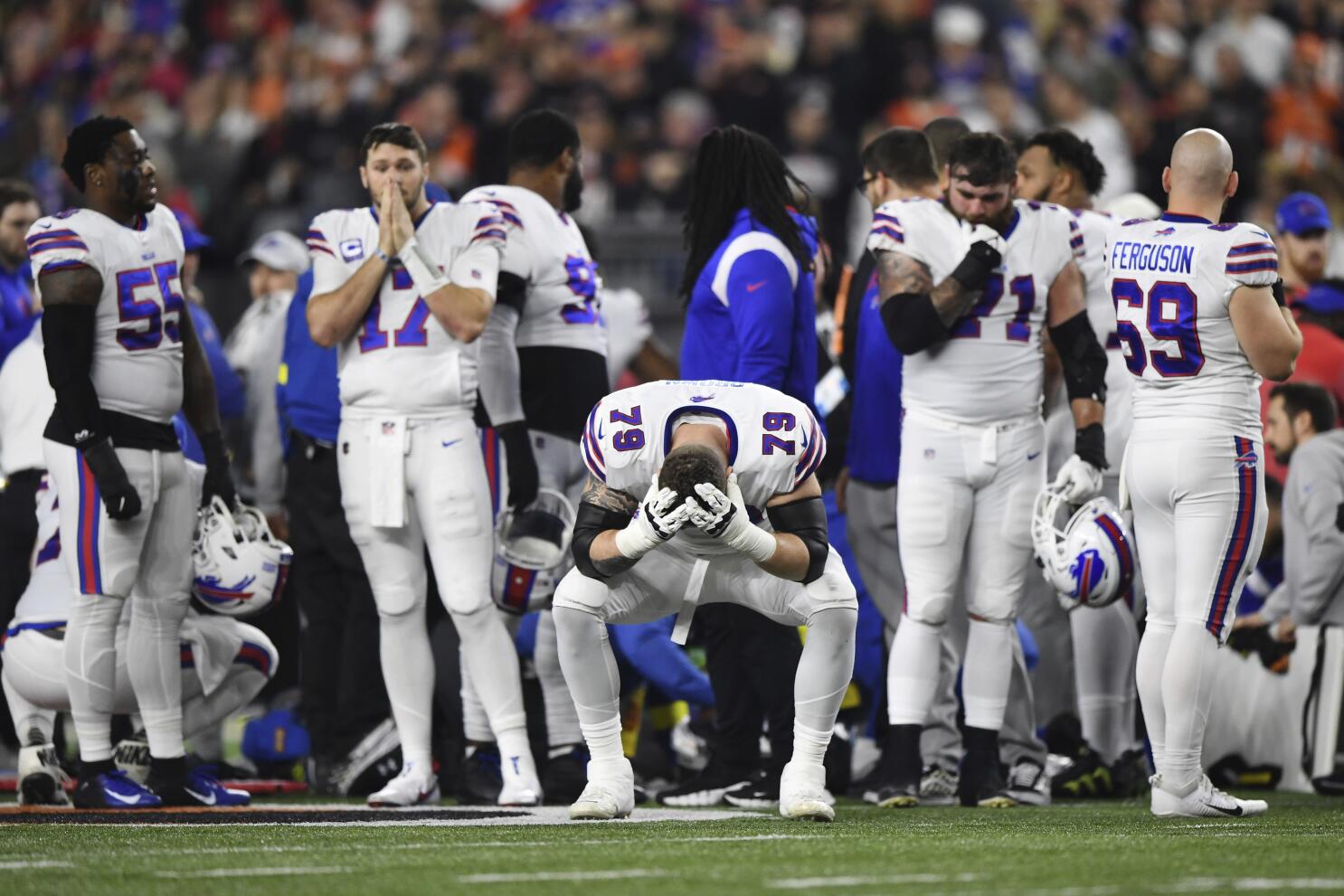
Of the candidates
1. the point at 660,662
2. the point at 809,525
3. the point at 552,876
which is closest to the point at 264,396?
the point at 660,662

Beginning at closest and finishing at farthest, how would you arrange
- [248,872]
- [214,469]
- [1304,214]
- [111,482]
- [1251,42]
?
1. [248,872]
2. [111,482]
3. [214,469]
4. [1304,214]
5. [1251,42]

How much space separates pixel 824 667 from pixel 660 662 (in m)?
1.87

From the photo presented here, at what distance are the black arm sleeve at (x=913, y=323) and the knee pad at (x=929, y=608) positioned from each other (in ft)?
2.49

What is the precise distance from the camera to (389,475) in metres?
6.33

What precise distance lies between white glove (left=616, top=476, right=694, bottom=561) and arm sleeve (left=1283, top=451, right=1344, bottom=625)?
328 cm

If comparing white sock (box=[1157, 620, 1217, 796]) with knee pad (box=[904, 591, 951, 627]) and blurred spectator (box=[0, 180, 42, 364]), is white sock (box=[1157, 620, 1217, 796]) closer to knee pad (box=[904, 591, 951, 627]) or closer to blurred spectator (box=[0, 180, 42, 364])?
knee pad (box=[904, 591, 951, 627])

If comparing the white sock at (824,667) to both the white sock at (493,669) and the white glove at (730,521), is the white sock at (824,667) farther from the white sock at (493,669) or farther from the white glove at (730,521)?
the white sock at (493,669)

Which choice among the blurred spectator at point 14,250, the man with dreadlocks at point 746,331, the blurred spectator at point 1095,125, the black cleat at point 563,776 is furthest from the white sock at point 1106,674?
the blurred spectator at point 1095,125

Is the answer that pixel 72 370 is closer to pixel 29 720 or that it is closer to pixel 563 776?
pixel 29 720

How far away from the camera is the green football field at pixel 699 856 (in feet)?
13.1

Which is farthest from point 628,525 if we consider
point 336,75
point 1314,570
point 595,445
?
point 336,75

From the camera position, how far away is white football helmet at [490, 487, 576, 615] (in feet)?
21.8

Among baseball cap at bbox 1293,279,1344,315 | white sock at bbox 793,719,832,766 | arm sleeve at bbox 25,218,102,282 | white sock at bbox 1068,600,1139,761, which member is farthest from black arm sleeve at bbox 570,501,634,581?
baseball cap at bbox 1293,279,1344,315

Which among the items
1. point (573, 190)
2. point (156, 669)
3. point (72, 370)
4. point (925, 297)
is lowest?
point (156, 669)
